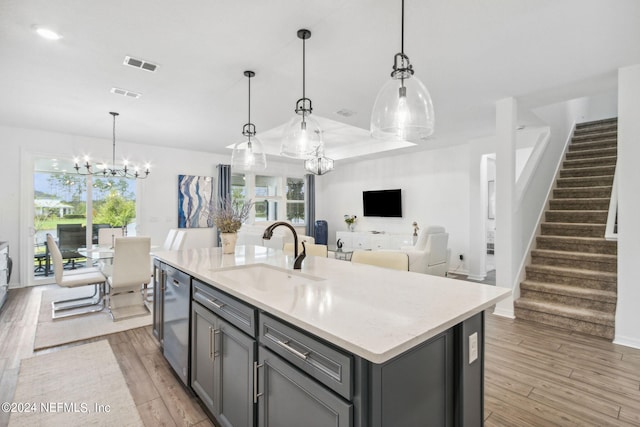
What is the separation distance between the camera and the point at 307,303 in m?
1.36

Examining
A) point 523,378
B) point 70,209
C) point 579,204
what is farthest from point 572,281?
point 70,209

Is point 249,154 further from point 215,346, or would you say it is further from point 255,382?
point 255,382

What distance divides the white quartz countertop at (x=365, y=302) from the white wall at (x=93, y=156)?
494 centimetres

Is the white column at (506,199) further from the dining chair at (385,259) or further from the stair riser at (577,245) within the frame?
the dining chair at (385,259)

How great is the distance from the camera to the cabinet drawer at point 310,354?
3.34 ft

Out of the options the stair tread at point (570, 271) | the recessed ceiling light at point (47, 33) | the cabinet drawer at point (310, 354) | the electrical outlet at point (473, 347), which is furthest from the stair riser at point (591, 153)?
the recessed ceiling light at point (47, 33)

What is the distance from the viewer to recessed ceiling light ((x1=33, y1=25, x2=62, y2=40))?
7.68 ft

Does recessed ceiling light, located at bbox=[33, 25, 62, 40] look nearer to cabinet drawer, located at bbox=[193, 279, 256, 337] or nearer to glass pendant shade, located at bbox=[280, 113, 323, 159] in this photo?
glass pendant shade, located at bbox=[280, 113, 323, 159]

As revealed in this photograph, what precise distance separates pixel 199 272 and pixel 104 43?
2.10m

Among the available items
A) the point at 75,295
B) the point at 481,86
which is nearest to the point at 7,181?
the point at 75,295

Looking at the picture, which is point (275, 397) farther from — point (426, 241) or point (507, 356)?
point (426, 241)

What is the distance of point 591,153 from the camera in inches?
216

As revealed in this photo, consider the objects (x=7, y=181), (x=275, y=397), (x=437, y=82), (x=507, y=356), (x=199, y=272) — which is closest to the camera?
(x=275, y=397)

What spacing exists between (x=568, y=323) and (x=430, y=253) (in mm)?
1729
